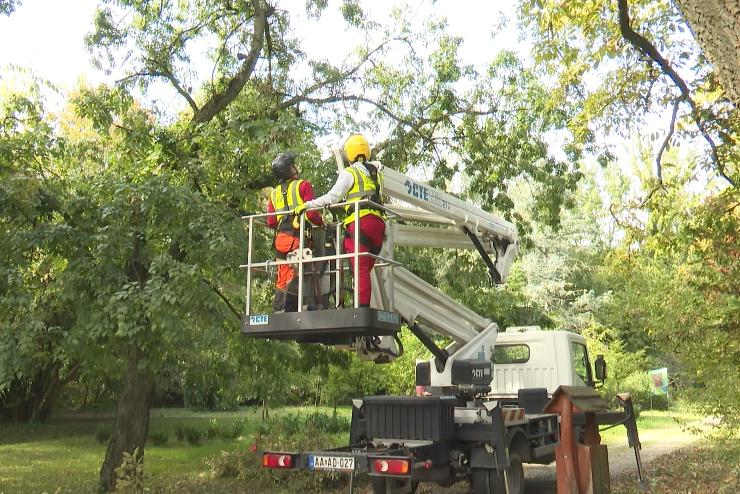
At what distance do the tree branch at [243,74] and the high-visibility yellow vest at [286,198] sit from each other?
580 centimetres

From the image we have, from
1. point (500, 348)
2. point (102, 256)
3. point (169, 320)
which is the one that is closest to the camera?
point (169, 320)

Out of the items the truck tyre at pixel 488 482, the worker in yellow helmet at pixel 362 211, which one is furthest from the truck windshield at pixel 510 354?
the worker in yellow helmet at pixel 362 211

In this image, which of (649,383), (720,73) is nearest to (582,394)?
(720,73)

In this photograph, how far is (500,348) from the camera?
1098 centimetres

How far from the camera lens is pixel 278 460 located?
24.4ft

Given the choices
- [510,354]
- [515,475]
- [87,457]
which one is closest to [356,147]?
[515,475]

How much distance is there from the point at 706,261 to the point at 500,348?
344cm

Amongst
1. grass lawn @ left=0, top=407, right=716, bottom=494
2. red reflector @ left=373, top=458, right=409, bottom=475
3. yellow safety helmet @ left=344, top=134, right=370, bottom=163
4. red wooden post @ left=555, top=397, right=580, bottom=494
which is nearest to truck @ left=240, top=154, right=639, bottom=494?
red reflector @ left=373, top=458, right=409, bottom=475

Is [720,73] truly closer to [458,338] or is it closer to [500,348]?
[458,338]

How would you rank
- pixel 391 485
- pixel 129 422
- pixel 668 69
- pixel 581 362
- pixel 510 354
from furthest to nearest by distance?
pixel 129 422
pixel 581 362
pixel 510 354
pixel 668 69
pixel 391 485

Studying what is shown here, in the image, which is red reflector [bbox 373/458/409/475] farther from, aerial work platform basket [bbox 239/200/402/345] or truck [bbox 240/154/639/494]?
aerial work platform basket [bbox 239/200/402/345]

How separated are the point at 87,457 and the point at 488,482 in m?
11.4

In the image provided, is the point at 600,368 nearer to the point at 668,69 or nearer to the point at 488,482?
the point at 488,482

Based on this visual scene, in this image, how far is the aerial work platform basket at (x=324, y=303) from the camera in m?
6.05
